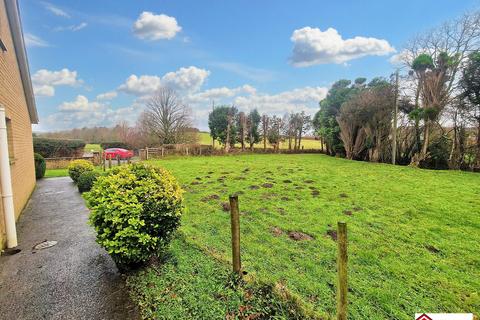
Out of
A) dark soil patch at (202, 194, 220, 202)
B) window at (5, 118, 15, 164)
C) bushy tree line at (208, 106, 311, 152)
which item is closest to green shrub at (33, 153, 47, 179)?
window at (5, 118, 15, 164)

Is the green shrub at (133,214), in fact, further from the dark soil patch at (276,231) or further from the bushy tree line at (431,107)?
the bushy tree line at (431,107)

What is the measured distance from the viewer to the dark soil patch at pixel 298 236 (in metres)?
4.20

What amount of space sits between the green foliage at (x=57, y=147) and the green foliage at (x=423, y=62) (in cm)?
2632

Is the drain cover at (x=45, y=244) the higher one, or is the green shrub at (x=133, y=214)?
the green shrub at (x=133, y=214)

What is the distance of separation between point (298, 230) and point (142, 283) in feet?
9.60

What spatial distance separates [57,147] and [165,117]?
10.1m

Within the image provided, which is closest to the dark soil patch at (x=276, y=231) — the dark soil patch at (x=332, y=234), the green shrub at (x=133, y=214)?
the dark soil patch at (x=332, y=234)

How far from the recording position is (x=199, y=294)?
2584 mm

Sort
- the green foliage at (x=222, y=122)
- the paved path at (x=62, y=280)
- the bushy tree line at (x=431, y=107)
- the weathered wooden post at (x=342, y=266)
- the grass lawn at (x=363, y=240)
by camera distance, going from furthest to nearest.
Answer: the green foliage at (x=222, y=122)
the bushy tree line at (x=431, y=107)
the grass lawn at (x=363, y=240)
the paved path at (x=62, y=280)
the weathered wooden post at (x=342, y=266)

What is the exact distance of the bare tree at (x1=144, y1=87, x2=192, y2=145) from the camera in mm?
25172

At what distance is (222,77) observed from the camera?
1564 cm

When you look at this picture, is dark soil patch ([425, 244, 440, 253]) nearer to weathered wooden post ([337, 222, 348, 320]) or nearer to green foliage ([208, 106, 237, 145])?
weathered wooden post ([337, 222, 348, 320])

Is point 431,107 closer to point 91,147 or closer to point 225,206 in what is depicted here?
point 225,206

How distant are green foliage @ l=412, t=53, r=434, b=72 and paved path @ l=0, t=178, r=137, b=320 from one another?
1679cm
